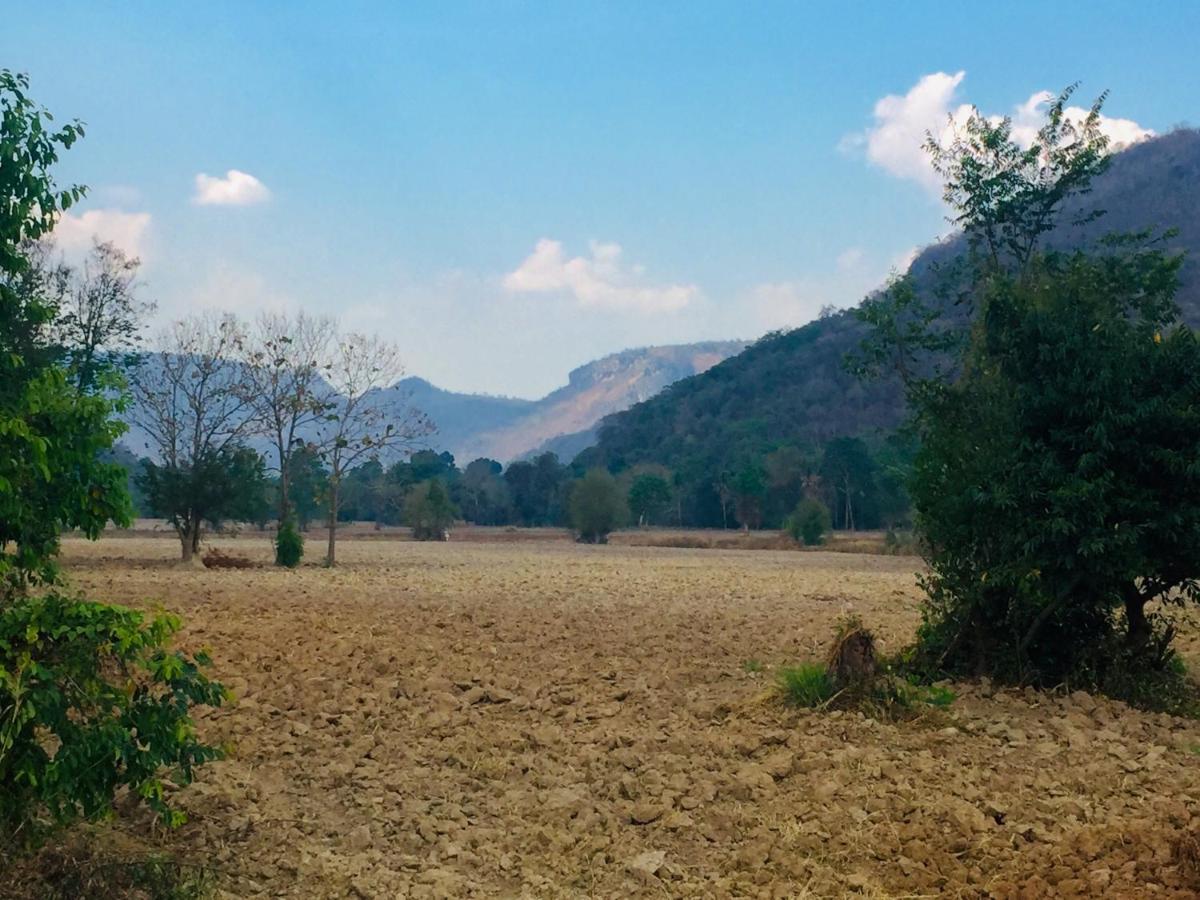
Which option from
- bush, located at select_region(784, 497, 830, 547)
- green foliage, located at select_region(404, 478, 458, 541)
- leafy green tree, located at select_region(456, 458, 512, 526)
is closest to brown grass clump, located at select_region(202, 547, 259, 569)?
bush, located at select_region(784, 497, 830, 547)

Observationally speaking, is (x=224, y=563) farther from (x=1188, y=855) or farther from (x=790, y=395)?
(x=790, y=395)

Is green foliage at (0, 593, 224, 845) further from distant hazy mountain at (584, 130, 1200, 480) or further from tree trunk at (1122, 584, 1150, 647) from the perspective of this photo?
distant hazy mountain at (584, 130, 1200, 480)

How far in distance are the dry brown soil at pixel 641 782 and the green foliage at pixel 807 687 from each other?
22cm

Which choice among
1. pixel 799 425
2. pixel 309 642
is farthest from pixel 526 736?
pixel 799 425

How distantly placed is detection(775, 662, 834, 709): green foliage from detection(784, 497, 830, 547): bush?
3489cm

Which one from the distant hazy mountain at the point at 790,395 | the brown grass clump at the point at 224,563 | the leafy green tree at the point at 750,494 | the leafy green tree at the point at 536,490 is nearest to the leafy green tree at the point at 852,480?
the leafy green tree at the point at 750,494

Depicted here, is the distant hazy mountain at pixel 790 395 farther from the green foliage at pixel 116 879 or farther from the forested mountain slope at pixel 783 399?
the green foliage at pixel 116 879

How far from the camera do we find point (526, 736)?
738 cm

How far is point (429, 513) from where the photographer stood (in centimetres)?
4850

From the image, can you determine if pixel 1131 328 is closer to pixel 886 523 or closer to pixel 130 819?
pixel 130 819

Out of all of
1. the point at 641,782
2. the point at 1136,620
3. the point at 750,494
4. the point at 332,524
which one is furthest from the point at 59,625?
the point at 750,494

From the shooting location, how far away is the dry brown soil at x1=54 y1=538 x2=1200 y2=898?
546 cm

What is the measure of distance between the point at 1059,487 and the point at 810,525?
1375 inches

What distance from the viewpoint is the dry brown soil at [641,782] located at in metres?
5.46
